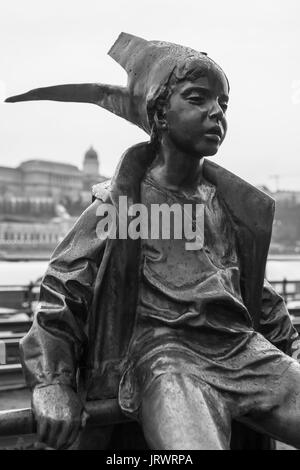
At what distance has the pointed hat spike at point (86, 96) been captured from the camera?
98.8 inches

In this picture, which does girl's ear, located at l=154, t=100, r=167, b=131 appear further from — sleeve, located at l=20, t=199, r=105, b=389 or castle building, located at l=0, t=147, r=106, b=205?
castle building, located at l=0, t=147, r=106, b=205

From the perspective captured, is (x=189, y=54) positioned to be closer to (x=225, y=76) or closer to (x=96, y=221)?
(x=225, y=76)

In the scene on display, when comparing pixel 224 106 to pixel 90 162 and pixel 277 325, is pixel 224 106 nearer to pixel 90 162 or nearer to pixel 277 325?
pixel 277 325

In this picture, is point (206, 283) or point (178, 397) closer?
point (178, 397)

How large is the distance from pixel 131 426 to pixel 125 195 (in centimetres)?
91

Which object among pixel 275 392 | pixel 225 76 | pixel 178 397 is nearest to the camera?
pixel 178 397

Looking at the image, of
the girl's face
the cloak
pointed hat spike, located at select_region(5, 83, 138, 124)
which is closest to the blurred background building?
pointed hat spike, located at select_region(5, 83, 138, 124)

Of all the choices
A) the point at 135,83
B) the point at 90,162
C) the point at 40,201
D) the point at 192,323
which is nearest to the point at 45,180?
the point at 40,201

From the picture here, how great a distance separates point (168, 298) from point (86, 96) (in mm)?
927

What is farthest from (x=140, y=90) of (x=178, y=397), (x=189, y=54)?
(x=178, y=397)

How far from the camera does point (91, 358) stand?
2.25 metres

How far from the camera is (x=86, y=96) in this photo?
256 centimetres

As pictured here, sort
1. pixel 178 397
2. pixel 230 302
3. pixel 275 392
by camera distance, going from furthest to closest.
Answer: pixel 230 302 < pixel 275 392 < pixel 178 397
